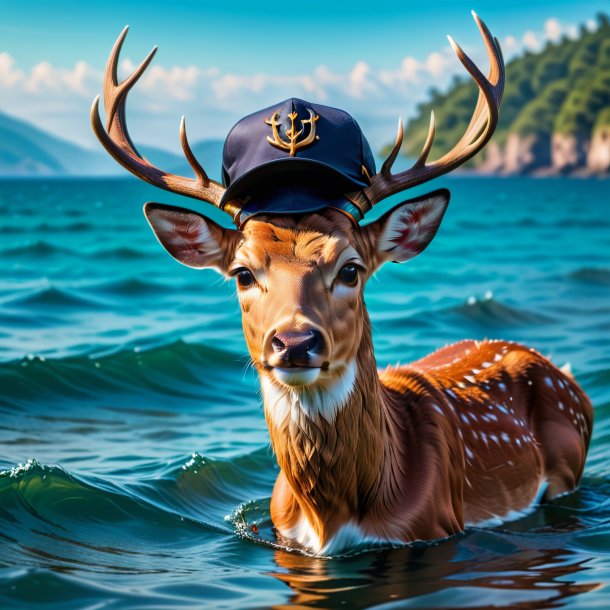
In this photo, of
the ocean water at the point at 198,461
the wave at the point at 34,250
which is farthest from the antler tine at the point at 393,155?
the wave at the point at 34,250

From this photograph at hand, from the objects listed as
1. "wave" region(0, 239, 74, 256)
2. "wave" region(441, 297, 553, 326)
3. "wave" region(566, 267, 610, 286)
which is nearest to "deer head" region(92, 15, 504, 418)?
"wave" region(441, 297, 553, 326)

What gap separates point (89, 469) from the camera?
8133 mm

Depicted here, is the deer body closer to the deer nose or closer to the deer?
the deer

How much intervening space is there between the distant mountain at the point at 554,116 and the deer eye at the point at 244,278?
5533 inches

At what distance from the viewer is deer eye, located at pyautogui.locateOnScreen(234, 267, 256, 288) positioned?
5680mm

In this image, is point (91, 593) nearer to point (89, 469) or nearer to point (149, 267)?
point (89, 469)

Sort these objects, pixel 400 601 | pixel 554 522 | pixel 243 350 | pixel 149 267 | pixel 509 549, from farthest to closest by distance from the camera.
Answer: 1. pixel 149 267
2. pixel 243 350
3. pixel 554 522
4. pixel 509 549
5. pixel 400 601

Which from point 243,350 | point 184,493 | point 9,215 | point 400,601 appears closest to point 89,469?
point 184,493

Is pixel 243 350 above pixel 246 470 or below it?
above

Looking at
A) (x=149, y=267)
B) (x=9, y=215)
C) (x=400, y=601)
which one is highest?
(x=9, y=215)

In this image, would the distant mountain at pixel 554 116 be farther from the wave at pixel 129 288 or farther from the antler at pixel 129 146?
the antler at pixel 129 146

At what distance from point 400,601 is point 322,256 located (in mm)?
1485

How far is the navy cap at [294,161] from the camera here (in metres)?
5.76

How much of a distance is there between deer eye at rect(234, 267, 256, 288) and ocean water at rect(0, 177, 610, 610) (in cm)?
130
